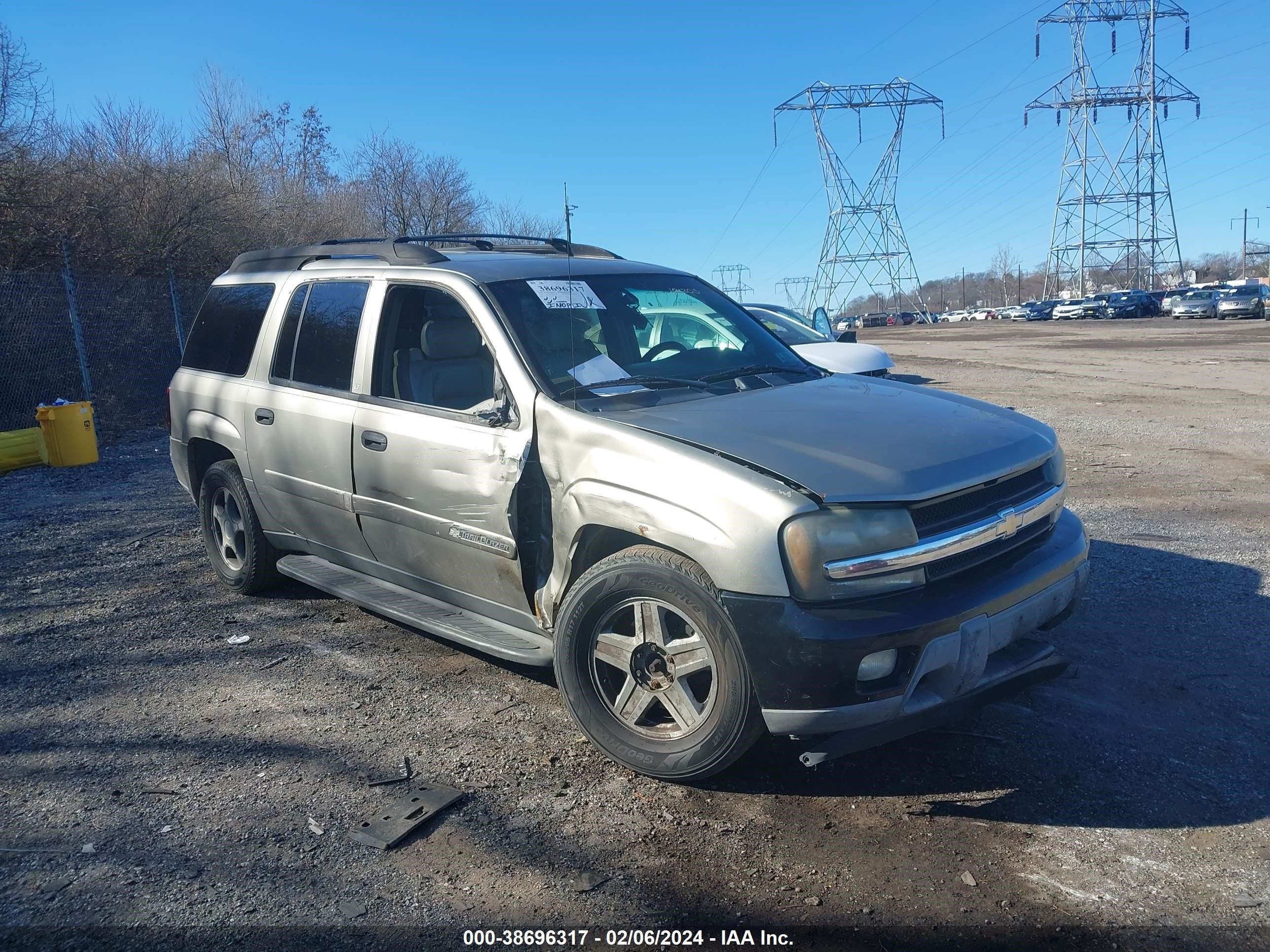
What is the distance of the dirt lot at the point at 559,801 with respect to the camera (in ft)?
8.89

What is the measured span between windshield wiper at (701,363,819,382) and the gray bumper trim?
162 cm

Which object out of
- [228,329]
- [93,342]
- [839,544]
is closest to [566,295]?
[839,544]

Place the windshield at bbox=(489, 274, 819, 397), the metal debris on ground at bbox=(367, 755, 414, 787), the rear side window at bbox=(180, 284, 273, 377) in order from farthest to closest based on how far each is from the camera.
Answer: the rear side window at bbox=(180, 284, 273, 377), the windshield at bbox=(489, 274, 819, 397), the metal debris on ground at bbox=(367, 755, 414, 787)

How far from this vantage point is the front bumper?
292 centimetres

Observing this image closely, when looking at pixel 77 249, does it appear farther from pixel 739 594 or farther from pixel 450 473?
pixel 739 594

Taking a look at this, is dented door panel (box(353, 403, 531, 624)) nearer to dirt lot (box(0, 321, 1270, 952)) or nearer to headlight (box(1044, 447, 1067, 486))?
dirt lot (box(0, 321, 1270, 952))

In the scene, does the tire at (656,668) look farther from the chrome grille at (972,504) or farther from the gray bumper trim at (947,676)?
the chrome grille at (972,504)

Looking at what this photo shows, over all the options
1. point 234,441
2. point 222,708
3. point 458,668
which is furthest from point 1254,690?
point 234,441

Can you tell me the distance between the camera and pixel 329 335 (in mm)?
4836

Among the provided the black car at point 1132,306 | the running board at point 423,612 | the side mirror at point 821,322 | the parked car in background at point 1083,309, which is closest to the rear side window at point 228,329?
the running board at point 423,612

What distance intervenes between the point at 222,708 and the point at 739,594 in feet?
8.28

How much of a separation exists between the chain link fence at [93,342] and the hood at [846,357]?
372 inches

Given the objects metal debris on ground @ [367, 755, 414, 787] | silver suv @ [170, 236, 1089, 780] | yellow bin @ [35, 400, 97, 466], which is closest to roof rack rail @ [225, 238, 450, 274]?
silver suv @ [170, 236, 1089, 780]

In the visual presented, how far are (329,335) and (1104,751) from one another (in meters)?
3.94
